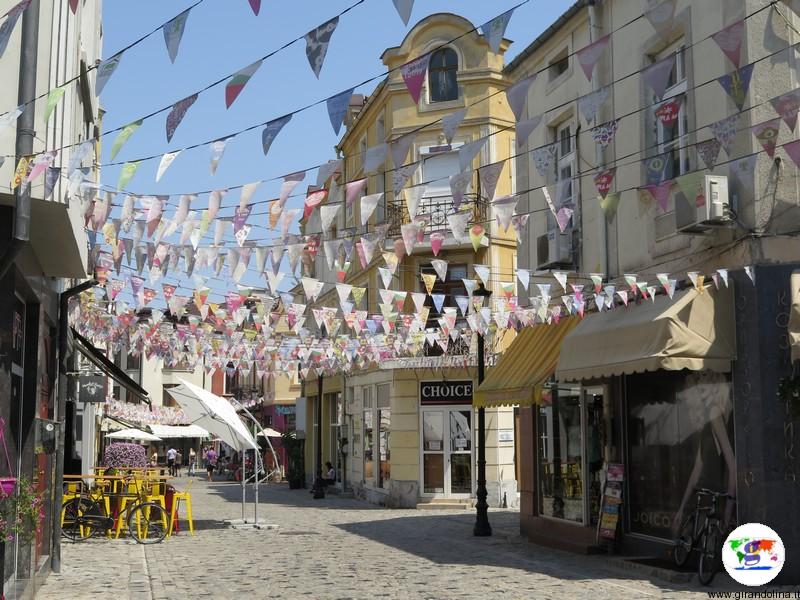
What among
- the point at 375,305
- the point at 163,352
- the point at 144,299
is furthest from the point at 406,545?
the point at 375,305

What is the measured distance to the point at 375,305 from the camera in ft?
107

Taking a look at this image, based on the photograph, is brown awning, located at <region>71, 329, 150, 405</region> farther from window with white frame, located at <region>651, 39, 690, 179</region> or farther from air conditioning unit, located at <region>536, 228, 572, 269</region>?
window with white frame, located at <region>651, 39, 690, 179</region>

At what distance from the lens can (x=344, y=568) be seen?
1449 centimetres

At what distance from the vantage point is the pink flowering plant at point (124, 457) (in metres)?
23.8

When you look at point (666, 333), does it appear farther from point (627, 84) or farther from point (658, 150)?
point (627, 84)

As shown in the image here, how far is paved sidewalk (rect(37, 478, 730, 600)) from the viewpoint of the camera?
1211 cm

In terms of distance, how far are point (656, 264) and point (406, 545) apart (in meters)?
7.01

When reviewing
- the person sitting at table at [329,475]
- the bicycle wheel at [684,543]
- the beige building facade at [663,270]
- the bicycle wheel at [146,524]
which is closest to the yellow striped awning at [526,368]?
the beige building facade at [663,270]

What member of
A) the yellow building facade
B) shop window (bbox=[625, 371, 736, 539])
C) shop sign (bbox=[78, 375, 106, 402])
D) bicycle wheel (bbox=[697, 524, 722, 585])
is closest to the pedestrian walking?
the yellow building facade

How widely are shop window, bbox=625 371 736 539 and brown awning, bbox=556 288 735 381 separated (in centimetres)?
64

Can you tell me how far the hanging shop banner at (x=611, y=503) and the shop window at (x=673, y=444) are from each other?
21 cm

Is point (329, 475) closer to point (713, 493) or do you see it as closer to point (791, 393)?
point (713, 493)

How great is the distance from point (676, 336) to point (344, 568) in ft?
19.1

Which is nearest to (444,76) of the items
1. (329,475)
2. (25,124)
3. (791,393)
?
(329,475)
